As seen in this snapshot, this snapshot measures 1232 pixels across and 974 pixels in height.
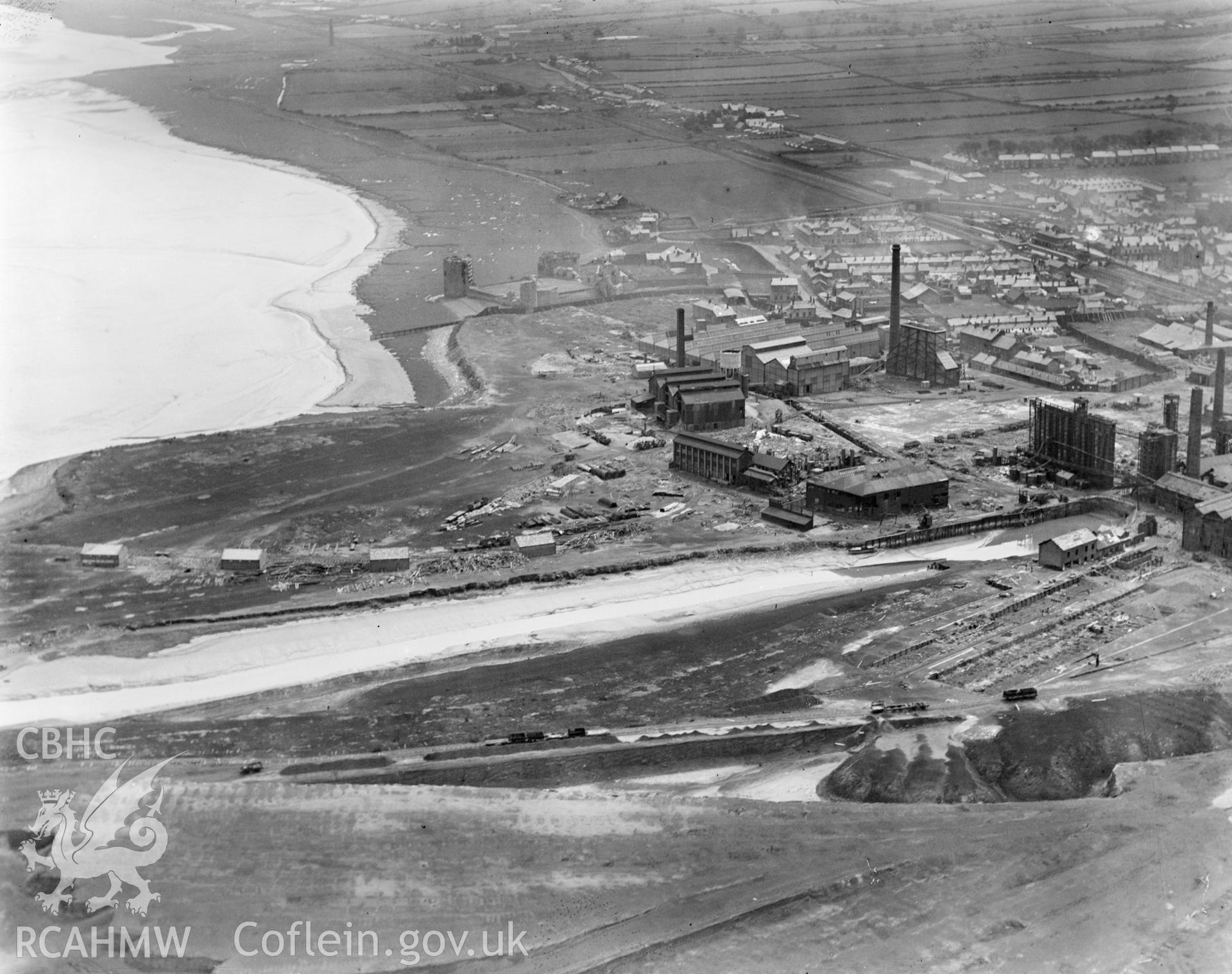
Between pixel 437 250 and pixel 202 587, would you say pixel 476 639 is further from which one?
pixel 437 250

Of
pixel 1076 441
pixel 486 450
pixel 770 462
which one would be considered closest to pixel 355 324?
pixel 486 450

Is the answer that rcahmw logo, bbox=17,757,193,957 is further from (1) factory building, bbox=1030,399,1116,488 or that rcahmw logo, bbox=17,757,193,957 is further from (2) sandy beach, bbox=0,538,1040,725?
(1) factory building, bbox=1030,399,1116,488

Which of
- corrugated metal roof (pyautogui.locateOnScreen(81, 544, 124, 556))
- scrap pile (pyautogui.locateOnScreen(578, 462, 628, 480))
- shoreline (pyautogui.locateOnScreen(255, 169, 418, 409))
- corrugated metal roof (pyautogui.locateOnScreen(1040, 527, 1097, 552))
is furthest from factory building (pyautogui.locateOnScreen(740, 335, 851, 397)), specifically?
corrugated metal roof (pyautogui.locateOnScreen(81, 544, 124, 556))

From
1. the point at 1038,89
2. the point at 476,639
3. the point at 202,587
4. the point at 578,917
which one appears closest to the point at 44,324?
the point at 202,587

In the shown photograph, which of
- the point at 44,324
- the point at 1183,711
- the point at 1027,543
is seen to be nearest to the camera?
the point at 1183,711

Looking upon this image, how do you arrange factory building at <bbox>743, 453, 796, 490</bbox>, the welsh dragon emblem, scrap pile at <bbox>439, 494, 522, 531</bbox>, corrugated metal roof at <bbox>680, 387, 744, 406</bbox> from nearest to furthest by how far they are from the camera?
the welsh dragon emblem
scrap pile at <bbox>439, 494, 522, 531</bbox>
factory building at <bbox>743, 453, 796, 490</bbox>
corrugated metal roof at <bbox>680, 387, 744, 406</bbox>

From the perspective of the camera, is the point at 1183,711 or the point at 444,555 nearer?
the point at 1183,711
